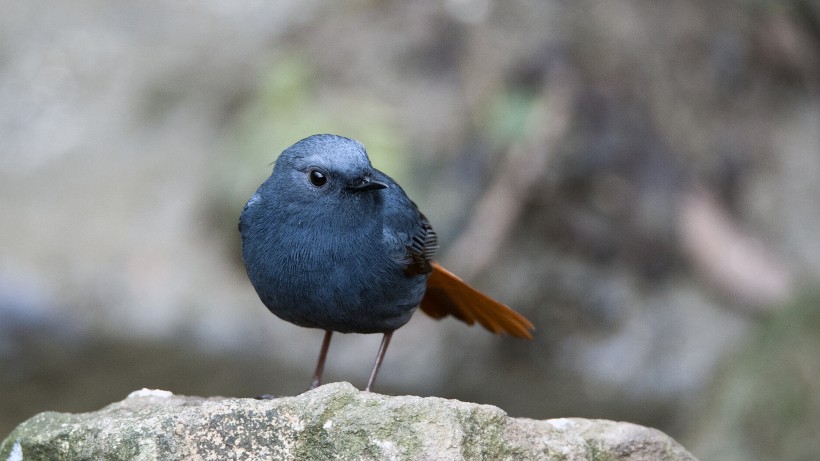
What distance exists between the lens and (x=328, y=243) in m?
4.27

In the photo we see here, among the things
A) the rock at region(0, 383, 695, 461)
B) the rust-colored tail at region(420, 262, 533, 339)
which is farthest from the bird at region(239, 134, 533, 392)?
the rock at region(0, 383, 695, 461)

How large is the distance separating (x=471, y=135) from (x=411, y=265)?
17.5ft

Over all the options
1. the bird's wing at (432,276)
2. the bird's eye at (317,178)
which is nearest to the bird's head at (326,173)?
the bird's eye at (317,178)

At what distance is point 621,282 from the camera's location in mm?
9688

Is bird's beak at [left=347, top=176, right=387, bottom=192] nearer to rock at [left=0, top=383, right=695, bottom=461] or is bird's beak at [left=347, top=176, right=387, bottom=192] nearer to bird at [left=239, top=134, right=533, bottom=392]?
bird at [left=239, top=134, right=533, bottom=392]

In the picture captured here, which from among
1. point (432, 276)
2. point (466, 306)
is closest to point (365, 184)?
point (432, 276)

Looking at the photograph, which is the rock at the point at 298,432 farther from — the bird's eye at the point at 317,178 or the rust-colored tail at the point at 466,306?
the rust-colored tail at the point at 466,306

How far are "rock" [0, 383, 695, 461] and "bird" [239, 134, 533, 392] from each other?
0.72 m

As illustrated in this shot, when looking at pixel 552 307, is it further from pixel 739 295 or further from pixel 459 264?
pixel 739 295

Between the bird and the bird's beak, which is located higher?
the bird's beak

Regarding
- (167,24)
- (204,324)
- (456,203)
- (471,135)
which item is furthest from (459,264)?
(167,24)

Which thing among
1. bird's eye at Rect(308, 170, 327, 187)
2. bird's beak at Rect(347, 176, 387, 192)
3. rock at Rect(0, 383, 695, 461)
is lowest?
rock at Rect(0, 383, 695, 461)

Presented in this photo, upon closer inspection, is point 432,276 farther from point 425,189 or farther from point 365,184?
point 425,189

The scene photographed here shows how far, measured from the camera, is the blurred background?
9.02m
